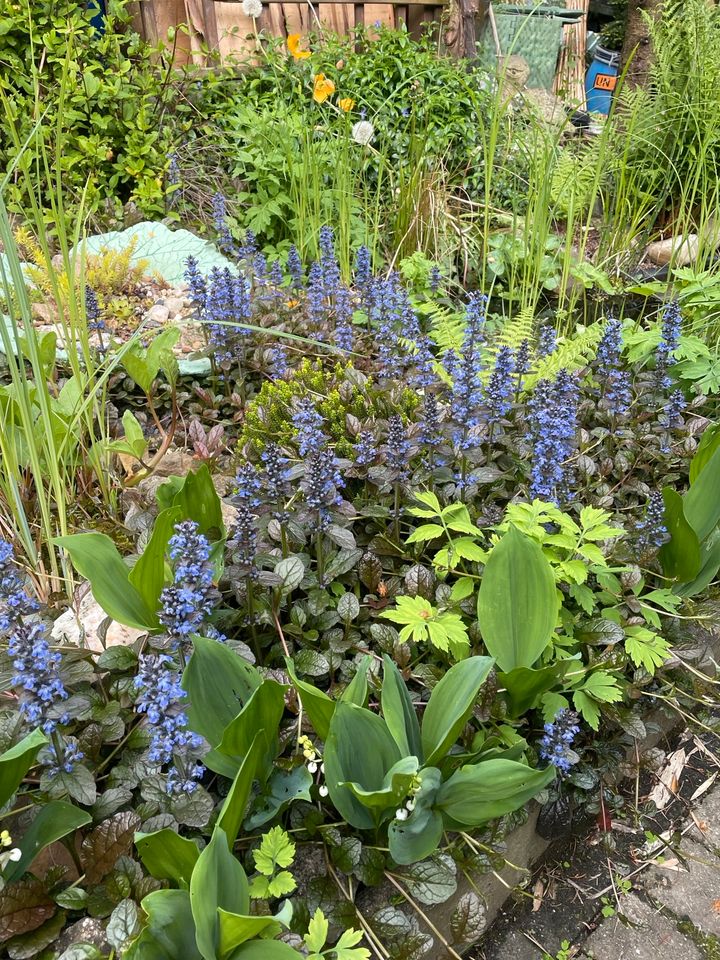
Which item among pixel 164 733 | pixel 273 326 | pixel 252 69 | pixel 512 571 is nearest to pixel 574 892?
pixel 512 571

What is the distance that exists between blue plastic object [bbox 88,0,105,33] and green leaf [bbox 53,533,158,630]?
431cm

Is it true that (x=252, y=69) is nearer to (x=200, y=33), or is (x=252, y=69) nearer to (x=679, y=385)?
(x=200, y=33)

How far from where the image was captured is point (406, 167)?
458 cm

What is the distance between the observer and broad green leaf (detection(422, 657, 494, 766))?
1.45 metres

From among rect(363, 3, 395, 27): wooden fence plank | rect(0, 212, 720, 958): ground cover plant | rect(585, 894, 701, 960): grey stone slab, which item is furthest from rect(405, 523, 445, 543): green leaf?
rect(363, 3, 395, 27): wooden fence plank

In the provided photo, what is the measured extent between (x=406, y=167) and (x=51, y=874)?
4.21 m

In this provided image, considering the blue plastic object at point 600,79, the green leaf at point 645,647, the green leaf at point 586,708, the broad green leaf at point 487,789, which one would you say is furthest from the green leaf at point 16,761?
the blue plastic object at point 600,79

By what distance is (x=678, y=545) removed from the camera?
208 cm

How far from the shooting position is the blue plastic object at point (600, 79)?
6891mm

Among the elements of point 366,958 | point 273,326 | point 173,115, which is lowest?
point 366,958

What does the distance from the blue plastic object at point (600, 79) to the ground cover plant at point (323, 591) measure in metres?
3.96

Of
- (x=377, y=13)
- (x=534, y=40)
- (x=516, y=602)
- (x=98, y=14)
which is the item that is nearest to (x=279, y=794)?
(x=516, y=602)

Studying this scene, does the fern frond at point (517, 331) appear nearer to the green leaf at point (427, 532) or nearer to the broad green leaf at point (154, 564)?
the green leaf at point (427, 532)

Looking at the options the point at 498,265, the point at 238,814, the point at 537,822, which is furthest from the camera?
the point at 498,265
